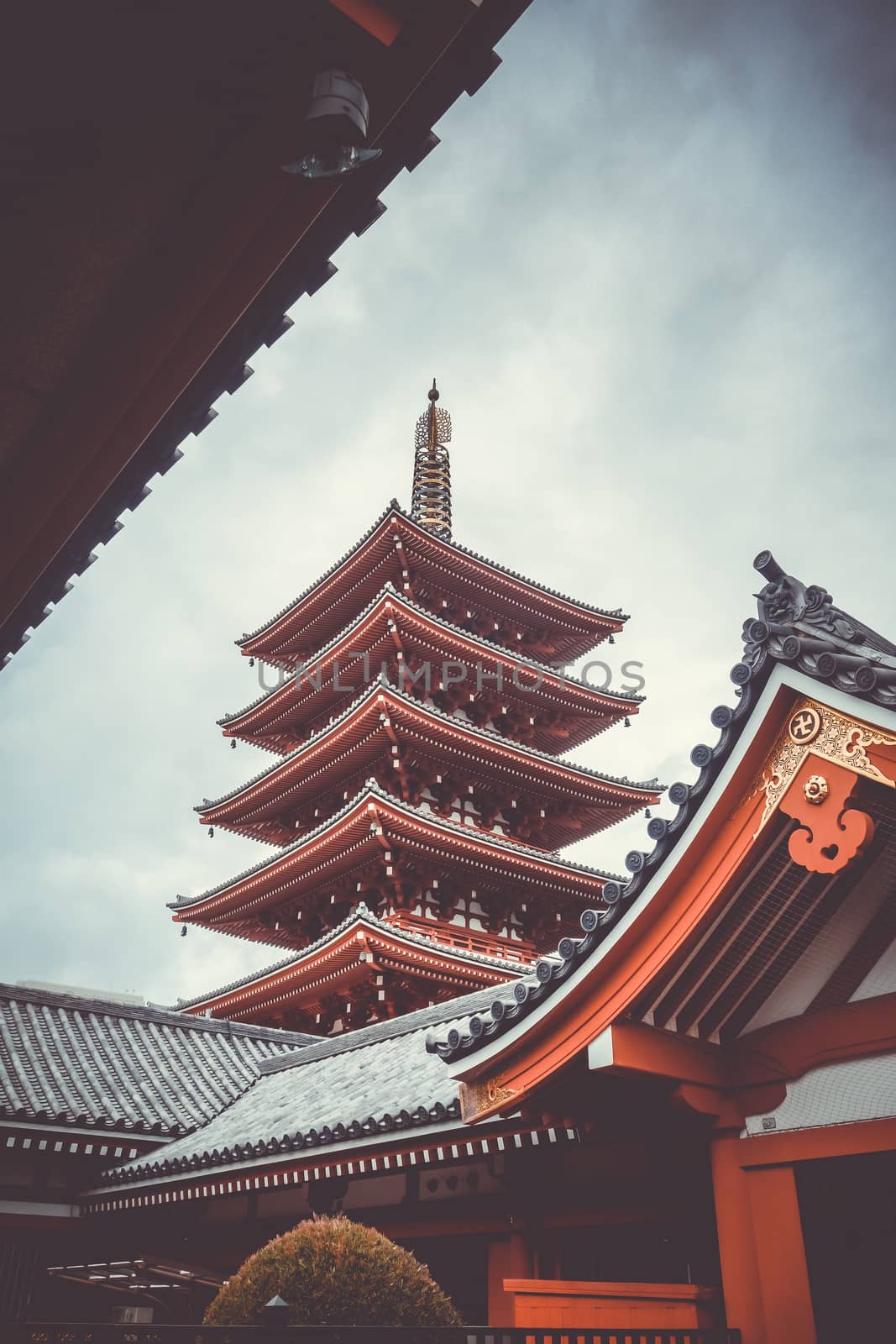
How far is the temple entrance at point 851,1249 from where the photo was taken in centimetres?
539

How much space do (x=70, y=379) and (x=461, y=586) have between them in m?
17.3

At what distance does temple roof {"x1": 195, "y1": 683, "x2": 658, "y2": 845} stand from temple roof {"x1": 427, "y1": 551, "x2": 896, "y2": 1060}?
11.6 metres

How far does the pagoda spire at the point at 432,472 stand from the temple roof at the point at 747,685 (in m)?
18.2

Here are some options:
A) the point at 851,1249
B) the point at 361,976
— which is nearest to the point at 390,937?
the point at 361,976

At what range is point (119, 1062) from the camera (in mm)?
12836

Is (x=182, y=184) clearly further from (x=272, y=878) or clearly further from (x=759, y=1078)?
(x=272, y=878)

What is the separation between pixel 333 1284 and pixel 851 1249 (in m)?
3.49

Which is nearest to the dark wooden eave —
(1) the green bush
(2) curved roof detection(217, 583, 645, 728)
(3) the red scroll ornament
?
(3) the red scroll ornament

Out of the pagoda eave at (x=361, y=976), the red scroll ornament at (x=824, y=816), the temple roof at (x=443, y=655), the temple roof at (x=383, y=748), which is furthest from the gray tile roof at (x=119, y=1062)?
the red scroll ornament at (x=824, y=816)

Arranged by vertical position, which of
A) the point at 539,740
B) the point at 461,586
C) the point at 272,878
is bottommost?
the point at 272,878

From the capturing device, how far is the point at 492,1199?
21.2 feet

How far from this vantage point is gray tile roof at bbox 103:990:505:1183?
692 centimetres

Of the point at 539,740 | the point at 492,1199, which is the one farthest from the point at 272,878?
the point at 492,1199

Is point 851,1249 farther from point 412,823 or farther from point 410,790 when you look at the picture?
point 410,790
